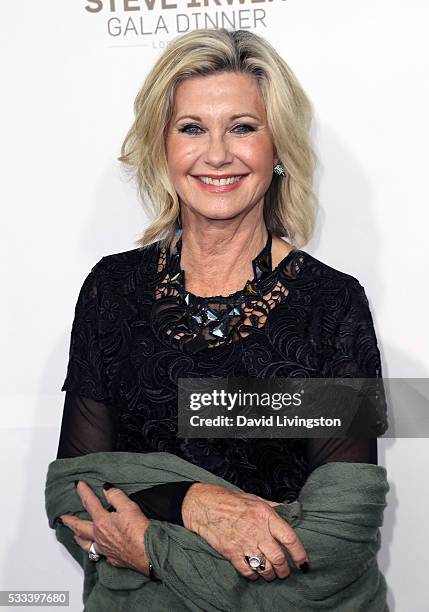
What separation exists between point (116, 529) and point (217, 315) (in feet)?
1.43

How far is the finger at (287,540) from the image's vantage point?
1.56 m

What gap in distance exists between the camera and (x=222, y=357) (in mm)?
1731

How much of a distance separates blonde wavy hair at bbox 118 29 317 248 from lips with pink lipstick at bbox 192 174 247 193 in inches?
4.1

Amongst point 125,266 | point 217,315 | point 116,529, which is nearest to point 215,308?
point 217,315

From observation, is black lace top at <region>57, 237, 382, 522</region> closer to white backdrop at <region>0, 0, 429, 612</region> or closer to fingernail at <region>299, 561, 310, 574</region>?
fingernail at <region>299, 561, 310, 574</region>

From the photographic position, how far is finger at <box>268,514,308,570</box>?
1558 mm

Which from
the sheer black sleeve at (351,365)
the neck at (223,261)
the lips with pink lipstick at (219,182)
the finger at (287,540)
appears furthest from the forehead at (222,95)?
the finger at (287,540)

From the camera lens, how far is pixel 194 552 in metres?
1.58

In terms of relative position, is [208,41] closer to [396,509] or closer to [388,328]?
[388,328]

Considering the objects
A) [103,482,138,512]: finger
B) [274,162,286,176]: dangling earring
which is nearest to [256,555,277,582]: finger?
[103,482,138,512]: finger

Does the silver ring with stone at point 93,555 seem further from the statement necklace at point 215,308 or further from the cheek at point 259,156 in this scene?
the cheek at point 259,156

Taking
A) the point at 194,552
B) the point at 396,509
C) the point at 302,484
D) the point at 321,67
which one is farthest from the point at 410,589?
the point at 321,67

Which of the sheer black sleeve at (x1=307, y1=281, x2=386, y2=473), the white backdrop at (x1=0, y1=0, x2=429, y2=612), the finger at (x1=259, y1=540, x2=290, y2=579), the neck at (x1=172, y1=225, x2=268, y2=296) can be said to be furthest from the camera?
the white backdrop at (x1=0, y1=0, x2=429, y2=612)

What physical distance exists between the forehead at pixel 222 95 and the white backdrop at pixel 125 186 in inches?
10.5
